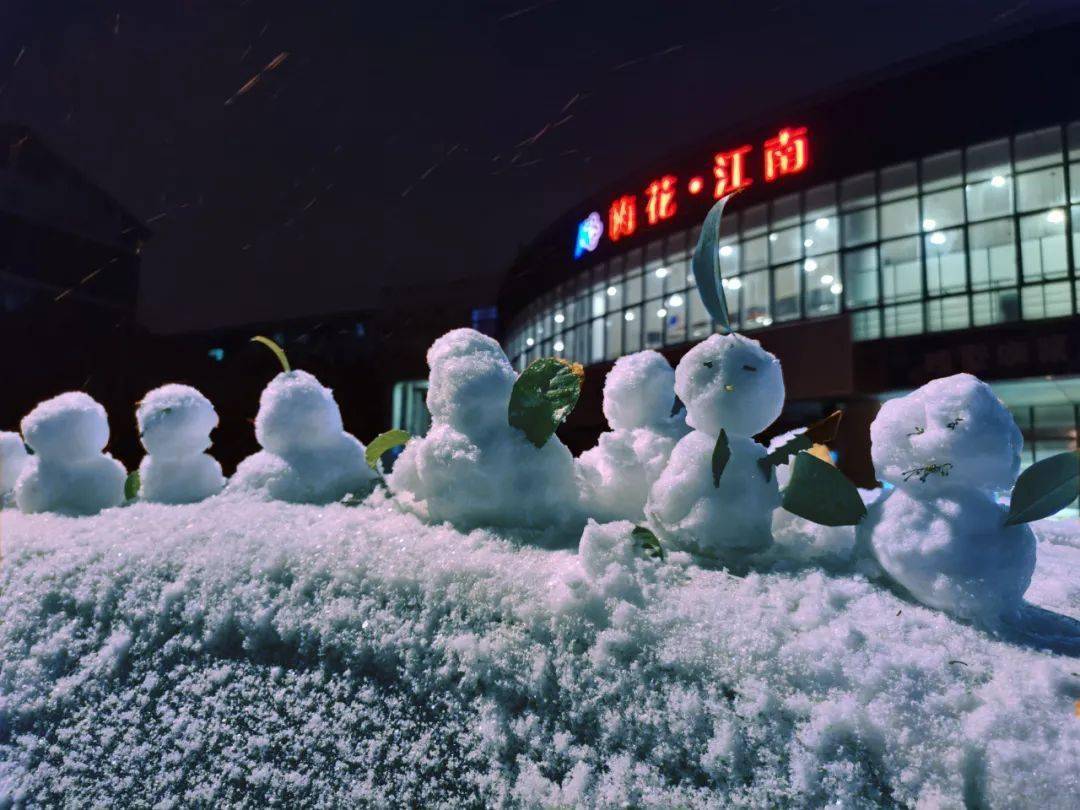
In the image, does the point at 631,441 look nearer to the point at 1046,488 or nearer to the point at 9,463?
the point at 1046,488

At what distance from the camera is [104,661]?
1040 millimetres

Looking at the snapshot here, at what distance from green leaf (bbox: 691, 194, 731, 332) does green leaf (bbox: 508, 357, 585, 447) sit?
25 cm

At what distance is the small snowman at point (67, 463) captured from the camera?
63.0 inches

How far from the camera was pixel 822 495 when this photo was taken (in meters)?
0.90

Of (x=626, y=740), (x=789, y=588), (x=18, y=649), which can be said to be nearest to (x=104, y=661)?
(x=18, y=649)

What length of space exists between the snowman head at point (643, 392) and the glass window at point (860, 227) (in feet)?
47.6

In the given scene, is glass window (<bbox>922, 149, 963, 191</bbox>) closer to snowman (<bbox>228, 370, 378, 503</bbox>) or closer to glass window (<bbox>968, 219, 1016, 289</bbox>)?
glass window (<bbox>968, 219, 1016, 289</bbox>)

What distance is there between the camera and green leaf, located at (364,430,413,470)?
134 centimetres

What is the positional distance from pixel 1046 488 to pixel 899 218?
14823mm

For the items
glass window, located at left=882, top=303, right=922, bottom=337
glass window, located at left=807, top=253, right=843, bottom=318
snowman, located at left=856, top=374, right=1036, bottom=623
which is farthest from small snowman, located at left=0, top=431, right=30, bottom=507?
glass window, located at left=807, top=253, right=843, bottom=318

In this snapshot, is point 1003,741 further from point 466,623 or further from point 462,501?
point 462,501

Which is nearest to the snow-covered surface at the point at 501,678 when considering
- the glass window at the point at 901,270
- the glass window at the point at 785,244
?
the glass window at the point at 901,270

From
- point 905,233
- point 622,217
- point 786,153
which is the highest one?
point 786,153

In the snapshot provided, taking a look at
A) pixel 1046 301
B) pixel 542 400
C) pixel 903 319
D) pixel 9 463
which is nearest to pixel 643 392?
pixel 542 400
